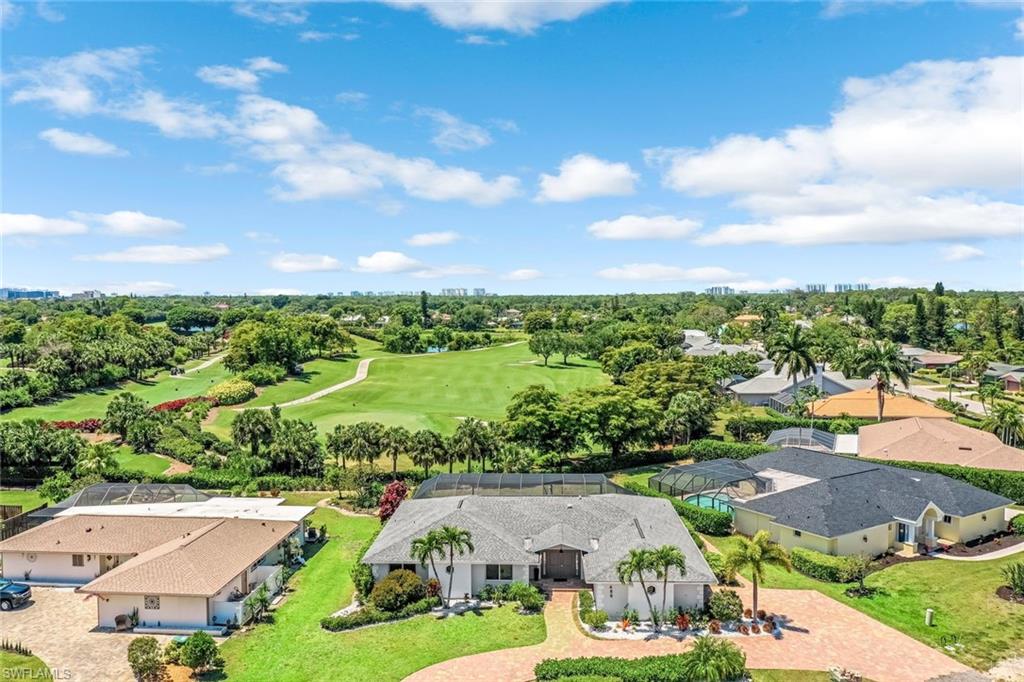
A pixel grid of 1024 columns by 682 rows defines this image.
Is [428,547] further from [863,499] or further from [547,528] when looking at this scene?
[863,499]

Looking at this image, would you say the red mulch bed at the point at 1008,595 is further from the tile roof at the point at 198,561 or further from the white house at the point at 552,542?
the tile roof at the point at 198,561

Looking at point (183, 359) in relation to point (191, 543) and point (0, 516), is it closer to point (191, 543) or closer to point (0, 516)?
point (0, 516)

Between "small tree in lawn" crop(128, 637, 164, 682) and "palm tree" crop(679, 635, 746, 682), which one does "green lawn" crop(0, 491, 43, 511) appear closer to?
"small tree in lawn" crop(128, 637, 164, 682)

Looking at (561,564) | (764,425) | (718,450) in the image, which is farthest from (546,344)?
(561,564)

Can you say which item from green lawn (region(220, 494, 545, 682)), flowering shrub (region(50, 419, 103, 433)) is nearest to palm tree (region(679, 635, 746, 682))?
green lawn (region(220, 494, 545, 682))

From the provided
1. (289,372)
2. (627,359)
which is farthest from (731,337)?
(289,372)

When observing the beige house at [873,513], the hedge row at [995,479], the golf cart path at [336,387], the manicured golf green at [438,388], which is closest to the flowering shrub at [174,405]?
the manicured golf green at [438,388]

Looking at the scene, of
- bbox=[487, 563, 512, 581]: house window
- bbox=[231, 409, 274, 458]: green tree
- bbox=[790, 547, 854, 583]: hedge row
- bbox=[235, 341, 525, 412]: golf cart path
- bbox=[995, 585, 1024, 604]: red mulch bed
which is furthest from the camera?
bbox=[235, 341, 525, 412]: golf cart path
